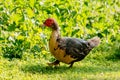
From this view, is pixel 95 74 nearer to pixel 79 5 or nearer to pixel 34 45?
pixel 34 45

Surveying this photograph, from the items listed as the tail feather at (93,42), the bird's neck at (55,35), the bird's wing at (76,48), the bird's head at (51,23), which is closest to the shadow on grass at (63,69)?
the bird's wing at (76,48)

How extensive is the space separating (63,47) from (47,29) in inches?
53.0

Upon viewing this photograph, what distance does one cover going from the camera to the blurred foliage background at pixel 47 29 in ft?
25.2

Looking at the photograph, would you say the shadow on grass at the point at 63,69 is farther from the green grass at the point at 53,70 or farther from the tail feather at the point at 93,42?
the tail feather at the point at 93,42

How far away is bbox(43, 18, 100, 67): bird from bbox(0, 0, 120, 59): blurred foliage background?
0.65 metres

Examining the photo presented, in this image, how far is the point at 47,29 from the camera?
27.6 ft

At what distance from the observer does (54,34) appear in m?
7.21

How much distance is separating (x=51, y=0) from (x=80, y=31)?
0.91 meters

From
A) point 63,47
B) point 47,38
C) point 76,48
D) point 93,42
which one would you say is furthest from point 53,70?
point 47,38

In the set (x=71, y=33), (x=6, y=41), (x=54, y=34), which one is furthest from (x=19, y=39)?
(x=71, y=33)

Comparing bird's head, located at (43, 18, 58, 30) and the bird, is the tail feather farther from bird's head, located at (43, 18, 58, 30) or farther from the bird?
bird's head, located at (43, 18, 58, 30)

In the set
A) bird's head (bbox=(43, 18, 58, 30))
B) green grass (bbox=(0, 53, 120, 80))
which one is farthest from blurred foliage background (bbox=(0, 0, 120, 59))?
bird's head (bbox=(43, 18, 58, 30))

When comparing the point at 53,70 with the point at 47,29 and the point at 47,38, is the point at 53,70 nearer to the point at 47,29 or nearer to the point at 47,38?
the point at 47,38

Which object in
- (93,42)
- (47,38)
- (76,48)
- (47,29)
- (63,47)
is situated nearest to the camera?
(63,47)
